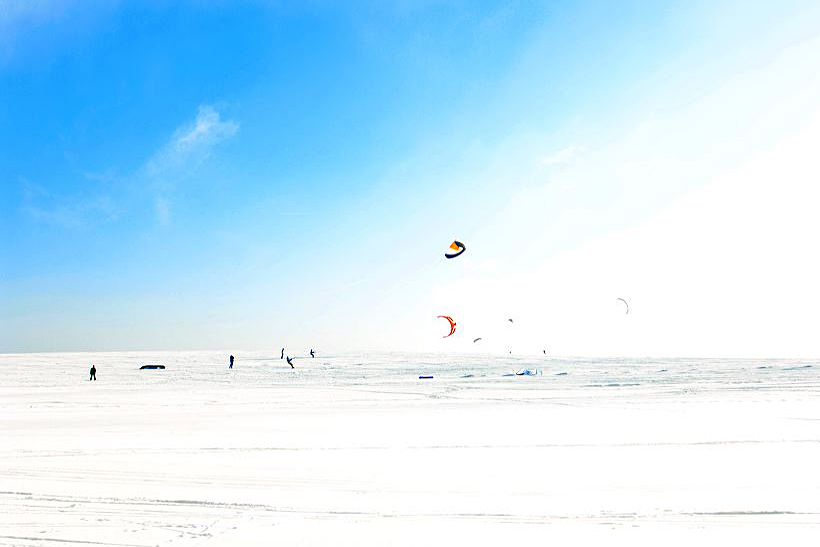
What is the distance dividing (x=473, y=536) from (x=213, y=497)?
8.30 feet

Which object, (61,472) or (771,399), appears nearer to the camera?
(61,472)

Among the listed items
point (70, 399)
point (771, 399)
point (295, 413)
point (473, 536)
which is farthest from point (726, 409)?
point (70, 399)

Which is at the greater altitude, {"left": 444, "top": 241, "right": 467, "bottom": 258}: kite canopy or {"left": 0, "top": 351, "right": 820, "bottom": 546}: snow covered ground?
{"left": 444, "top": 241, "right": 467, "bottom": 258}: kite canopy

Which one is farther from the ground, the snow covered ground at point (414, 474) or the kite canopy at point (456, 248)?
the kite canopy at point (456, 248)

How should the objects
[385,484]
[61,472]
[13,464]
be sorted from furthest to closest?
[13,464] → [61,472] → [385,484]

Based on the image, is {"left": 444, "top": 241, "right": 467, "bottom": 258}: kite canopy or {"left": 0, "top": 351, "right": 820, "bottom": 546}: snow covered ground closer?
{"left": 0, "top": 351, "right": 820, "bottom": 546}: snow covered ground

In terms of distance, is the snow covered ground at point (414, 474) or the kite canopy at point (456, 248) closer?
the snow covered ground at point (414, 474)

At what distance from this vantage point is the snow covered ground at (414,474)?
14.3 feet

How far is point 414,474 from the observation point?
241 inches

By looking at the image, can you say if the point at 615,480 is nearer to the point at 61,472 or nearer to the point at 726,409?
the point at 61,472

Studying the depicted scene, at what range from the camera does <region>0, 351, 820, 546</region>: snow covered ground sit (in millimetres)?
4359

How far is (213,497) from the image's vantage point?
529 centimetres

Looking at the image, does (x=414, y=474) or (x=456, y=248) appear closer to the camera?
(x=414, y=474)

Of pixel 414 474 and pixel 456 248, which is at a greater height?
Answer: pixel 456 248
